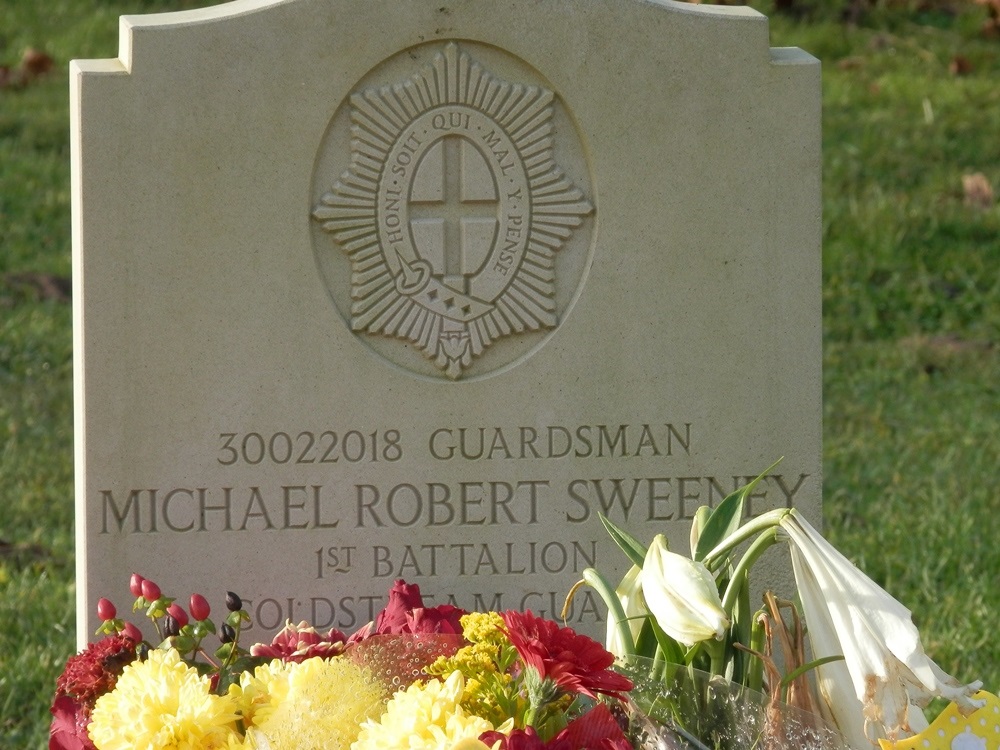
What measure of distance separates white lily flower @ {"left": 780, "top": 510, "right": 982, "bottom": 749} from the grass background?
1439 mm

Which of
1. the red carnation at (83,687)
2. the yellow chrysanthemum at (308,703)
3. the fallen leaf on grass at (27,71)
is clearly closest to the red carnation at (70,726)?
the red carnation at (83,687)

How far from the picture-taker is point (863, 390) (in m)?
5.36

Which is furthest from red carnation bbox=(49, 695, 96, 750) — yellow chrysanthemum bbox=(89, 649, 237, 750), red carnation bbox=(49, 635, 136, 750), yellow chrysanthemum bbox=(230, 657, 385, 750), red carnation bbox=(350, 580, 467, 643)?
red carnation bbox=(350, 580, 467, 643)

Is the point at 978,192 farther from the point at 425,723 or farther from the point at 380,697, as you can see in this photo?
the point at 425,723

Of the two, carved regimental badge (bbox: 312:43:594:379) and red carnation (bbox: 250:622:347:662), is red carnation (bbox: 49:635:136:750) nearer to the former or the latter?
red carnation (bbox: 250:622:347:662)

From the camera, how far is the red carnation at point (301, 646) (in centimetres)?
217

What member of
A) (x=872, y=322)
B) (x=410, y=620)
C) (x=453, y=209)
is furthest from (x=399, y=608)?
(x=872, y=322)

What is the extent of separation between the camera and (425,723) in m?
1.76

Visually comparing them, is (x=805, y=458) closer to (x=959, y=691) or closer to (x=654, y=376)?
(x=654, y=376)

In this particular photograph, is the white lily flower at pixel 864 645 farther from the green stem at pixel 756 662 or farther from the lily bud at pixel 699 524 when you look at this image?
the lily bud at pixel 699 524

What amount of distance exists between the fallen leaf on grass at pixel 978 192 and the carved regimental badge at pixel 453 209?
14.0 ft

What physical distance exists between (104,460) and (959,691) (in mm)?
1504

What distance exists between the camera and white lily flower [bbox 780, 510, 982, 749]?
201cm

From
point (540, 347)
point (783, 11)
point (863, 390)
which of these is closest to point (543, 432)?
point (540, 347)
